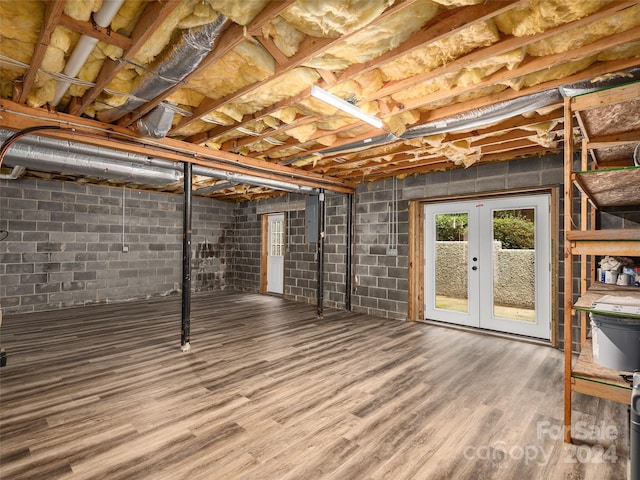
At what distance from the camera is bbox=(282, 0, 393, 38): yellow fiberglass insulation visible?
161cm

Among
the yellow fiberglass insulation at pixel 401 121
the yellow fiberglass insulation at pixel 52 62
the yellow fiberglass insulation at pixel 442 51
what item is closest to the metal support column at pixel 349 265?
the yellow fiberglass insulation at pixel 401 121

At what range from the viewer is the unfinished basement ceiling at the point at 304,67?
67.5 inches

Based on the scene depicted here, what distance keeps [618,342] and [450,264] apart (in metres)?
3.55

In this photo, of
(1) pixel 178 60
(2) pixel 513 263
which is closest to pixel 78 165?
(1) pixel 178 60

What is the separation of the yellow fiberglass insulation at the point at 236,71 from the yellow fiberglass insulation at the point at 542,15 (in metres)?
1.42

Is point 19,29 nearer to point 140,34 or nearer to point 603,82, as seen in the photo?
point 140,34

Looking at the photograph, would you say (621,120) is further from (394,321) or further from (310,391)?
(394,321)

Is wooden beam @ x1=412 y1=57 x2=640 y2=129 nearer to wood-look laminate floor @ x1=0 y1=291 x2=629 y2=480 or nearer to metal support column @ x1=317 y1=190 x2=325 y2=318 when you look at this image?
wood-look laminate floor @ x1=0 y1=291 x2=629 y2=480

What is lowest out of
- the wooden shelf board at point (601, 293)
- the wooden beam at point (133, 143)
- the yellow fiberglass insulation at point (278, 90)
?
the wooden shelf board at point (601, 293)

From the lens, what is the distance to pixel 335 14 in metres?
1.66

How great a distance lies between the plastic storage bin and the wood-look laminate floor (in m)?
0.52

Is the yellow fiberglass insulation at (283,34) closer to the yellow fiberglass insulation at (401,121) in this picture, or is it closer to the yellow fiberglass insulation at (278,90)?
the yellow fiberglass insulation at (278,90)

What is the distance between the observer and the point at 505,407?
2471mm

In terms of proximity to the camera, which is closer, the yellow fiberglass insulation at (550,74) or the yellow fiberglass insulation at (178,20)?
the yellow fiberglass insulation at (178,20)
